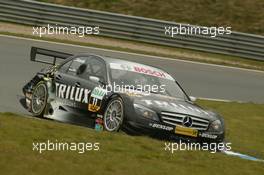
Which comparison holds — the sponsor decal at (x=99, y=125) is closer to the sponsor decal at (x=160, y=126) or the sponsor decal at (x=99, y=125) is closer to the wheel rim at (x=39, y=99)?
the sponsor decal at (x=160, y=126)

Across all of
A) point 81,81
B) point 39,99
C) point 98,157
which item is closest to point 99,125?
point 81,81

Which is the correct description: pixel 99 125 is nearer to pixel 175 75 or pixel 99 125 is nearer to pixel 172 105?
pixel 172 105

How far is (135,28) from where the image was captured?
24422 mm

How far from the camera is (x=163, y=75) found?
40.1 ft

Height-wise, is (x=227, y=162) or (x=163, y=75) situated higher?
(x=163, y=75)

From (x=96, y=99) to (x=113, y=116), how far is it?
Answer: 605mm

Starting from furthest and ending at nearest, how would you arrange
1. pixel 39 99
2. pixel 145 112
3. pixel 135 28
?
pixel 135 28 → pixel 39 99 → pixel 145 112

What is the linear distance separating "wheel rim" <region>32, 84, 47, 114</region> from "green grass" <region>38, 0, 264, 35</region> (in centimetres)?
1613

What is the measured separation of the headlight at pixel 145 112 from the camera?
407 inches

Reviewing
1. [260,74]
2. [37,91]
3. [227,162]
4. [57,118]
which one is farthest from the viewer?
[260,74]

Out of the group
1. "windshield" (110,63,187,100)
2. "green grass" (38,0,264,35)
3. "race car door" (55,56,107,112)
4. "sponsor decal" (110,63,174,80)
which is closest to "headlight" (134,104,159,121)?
"race car door" (55,56,107,112)

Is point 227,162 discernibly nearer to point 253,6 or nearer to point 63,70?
point 63,70

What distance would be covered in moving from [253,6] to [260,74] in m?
8.06

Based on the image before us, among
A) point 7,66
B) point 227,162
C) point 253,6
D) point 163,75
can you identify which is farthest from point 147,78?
point 253,6
